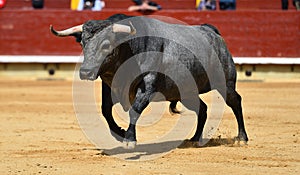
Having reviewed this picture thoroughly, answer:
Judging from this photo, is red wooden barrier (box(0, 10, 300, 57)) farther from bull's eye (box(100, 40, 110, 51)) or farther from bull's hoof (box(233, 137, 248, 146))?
bull's eye (box(100, 40, 110, 51))

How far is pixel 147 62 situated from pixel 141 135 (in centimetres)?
136

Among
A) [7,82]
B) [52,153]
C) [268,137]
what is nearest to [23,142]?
[52,153]

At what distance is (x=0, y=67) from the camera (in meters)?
14.6

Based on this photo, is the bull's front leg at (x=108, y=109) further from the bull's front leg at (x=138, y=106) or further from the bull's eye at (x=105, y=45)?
the bull's eye at (x=105, y=45)

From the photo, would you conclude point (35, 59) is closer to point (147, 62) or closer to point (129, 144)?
point (147, 62)

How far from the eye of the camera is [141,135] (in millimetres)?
6836

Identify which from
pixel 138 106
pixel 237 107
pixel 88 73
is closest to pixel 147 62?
pixel 138 106

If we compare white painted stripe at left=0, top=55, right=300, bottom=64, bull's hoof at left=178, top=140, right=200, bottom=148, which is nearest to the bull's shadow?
bull's hoof at left=178, top=140, right=200, bottom=148

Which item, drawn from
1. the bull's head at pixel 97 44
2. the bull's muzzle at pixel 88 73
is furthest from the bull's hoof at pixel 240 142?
the bull's muzzle at pixel 88 73

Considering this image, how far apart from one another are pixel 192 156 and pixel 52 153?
39.6 inches

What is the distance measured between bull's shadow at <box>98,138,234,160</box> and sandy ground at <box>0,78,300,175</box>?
8 centimetres

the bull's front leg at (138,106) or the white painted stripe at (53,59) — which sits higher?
the bull's front leg at (138,106)

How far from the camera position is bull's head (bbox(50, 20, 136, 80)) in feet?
17.5

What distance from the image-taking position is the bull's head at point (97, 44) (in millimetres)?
5324
